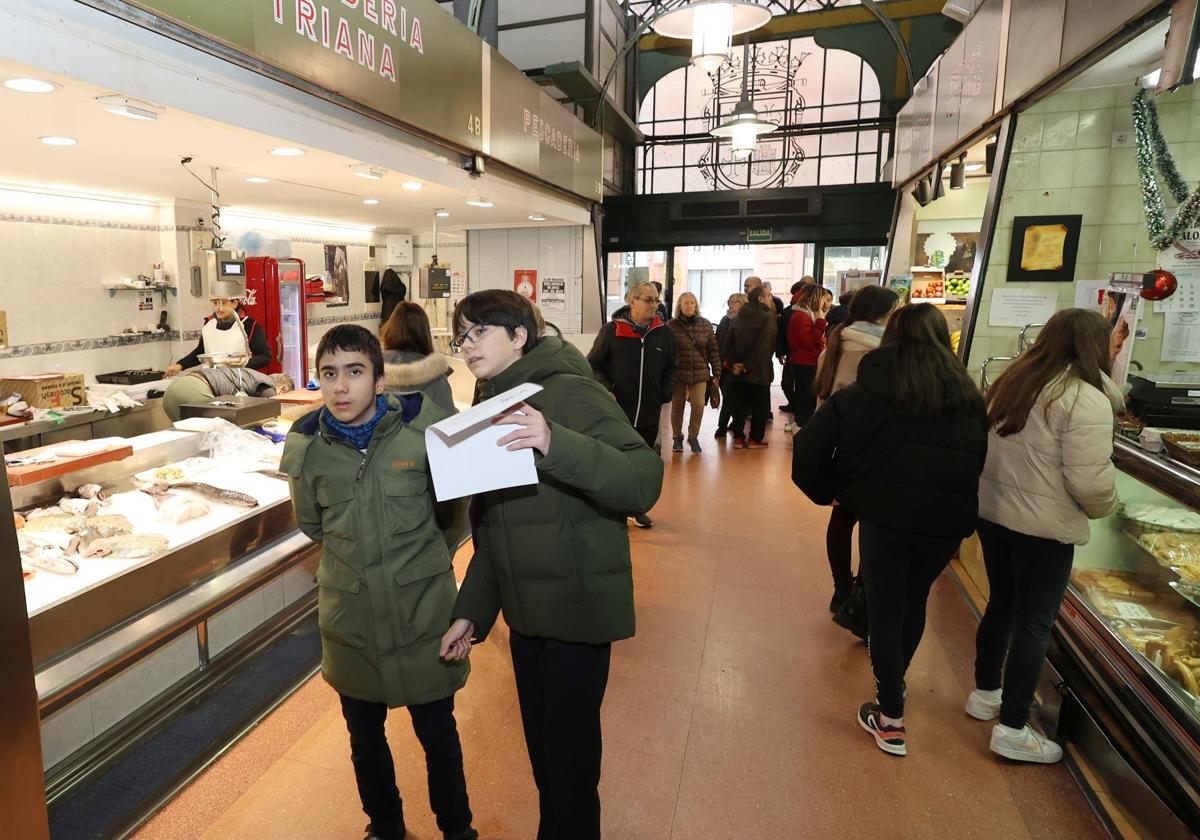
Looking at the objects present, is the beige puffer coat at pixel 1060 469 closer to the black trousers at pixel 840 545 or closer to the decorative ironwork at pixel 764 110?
the black trousers at pixel 840 545

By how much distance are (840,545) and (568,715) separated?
242cm

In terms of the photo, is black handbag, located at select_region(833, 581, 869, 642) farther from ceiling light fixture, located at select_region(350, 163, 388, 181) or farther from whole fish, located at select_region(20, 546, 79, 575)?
ceiling light fixture, located at select_region(350, 163, 388, 181)

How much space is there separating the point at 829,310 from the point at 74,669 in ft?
26.1

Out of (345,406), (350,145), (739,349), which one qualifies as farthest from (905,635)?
(739,349)

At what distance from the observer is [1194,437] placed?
2861 mm

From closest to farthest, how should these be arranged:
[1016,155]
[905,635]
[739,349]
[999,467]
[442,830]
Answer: [442,830] < [999,467] < [905,635] < [1016,155] < [739,349]

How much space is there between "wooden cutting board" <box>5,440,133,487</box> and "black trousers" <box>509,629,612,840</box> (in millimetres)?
2181

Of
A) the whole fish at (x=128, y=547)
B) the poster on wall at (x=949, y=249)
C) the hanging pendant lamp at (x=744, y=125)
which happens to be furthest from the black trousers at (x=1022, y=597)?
the poster on wall at (x=949, y=249)

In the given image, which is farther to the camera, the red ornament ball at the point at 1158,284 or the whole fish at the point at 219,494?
the red ornament ball at the point at 1158,284

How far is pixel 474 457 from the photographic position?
60.0 inches

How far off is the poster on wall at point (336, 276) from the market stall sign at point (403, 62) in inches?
123

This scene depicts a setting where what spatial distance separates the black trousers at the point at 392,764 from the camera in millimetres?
2139

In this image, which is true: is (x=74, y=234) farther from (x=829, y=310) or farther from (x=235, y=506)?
(x=829, y=310)

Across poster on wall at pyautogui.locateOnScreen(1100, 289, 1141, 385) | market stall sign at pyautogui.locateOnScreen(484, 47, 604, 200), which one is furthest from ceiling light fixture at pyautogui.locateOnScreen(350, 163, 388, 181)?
poster on wall at pyautogui.locateOnScreen(1100, 289, 1141, 385)
